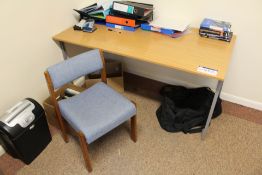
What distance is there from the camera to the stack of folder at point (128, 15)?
6.56 feet

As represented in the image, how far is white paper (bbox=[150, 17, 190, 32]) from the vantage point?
1947 mm

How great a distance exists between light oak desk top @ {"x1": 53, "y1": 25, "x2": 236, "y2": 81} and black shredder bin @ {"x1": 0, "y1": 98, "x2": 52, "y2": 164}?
683 mm

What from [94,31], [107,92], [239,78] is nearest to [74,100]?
[107,92]

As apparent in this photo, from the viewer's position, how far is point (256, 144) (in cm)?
188

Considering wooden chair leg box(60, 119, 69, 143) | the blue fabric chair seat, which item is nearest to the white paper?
the blue fabric chair seat

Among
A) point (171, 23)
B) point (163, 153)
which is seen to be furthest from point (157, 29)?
point (163, 153)

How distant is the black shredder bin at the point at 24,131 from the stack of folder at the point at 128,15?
103 centimetres

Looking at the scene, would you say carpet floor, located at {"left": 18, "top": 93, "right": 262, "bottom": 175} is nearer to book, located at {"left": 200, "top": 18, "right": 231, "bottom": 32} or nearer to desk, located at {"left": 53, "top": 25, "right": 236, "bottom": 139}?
desk, located at {"left": 53, "top": 25, "right": 236, "bottom": 139}

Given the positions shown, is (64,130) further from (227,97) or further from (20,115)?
(227,97)

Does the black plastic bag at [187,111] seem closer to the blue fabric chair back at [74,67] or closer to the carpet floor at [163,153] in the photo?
the carpet floor at [163,153]

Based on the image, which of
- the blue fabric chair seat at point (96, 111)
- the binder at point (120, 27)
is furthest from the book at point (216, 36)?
the blue fabric chair seat at point (96, 111)

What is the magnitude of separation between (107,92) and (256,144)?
4.31ft

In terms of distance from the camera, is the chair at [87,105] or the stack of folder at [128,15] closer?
the chair at [87,105]

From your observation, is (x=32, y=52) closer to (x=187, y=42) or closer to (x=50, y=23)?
(x=50, y=23)
